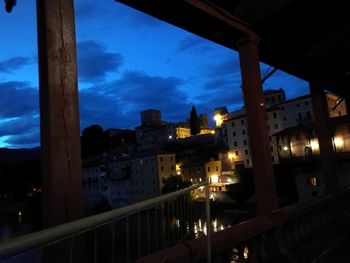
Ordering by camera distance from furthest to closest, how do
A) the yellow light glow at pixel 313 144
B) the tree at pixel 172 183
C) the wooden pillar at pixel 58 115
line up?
the tree at pixel 172 183, the yellow light glow at pixel 313 144, the wooden pillar at pixel 58 115

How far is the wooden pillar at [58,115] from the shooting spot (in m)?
1.74

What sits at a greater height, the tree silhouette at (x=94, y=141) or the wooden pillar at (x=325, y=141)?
the tree silhouette at (x=94, y=141)

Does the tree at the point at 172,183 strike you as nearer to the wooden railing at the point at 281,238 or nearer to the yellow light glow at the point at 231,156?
the yellow light glow at the point at 231,156

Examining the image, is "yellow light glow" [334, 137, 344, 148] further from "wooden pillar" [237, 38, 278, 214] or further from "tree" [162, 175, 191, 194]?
"wooden pillar" [237, 38, 278, 214]

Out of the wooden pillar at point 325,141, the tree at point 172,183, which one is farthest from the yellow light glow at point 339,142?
the wooden pillar at point 325,141

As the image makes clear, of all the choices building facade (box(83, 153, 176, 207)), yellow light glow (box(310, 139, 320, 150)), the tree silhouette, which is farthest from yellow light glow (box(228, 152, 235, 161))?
the tree silhouette

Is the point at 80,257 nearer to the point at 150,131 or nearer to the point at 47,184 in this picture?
the point at 47,184

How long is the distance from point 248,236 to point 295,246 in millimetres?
1332

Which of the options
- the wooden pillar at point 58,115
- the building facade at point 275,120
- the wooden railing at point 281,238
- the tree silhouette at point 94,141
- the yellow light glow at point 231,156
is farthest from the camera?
the tree silhouette at point 94,141

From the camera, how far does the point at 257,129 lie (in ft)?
13.3

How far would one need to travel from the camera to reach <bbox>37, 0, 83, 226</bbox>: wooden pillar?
174 cm

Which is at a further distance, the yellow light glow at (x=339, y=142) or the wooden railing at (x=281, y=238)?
the yellow light glow at (x=339, y=142)

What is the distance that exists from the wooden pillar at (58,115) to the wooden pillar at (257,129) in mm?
2648

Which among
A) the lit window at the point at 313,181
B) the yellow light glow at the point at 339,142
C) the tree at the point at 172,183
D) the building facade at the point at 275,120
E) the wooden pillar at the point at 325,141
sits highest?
the building facade at the point at 275,120
